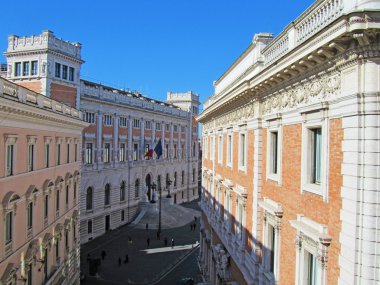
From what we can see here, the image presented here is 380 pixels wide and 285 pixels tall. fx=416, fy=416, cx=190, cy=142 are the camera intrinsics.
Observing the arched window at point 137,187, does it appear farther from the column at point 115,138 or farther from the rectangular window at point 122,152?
the column at point 115,138

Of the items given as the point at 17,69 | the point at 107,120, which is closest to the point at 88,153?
the point at 107,120

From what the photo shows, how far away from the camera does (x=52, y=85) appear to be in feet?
134

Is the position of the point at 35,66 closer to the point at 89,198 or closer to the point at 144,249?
the point at 89,198

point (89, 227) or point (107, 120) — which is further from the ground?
point (107, 120)

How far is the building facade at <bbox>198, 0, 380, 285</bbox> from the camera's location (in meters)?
8.58

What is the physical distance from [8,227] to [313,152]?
Answer: 12.4 metres

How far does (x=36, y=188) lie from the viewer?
67.1 ft

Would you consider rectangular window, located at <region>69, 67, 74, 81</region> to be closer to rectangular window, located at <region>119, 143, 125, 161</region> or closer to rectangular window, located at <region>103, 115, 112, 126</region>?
rectangular window, located at <region>103, 115, 112, 126</region>

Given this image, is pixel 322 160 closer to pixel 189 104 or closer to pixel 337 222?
pixel 337 222

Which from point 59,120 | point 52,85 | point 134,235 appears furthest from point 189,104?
point 59,120

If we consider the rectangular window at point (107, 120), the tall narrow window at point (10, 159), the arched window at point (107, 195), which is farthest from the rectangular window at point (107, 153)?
the tall narrow window at point (10, 159)

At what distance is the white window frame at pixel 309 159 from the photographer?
33.8ft

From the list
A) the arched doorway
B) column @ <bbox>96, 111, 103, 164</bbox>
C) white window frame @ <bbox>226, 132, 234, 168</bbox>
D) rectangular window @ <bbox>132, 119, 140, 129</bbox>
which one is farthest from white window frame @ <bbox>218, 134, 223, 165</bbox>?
the arched doorway

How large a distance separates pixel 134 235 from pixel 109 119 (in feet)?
49.4
